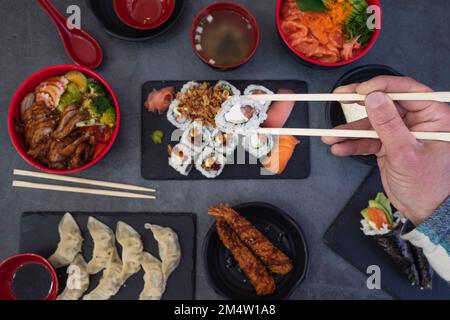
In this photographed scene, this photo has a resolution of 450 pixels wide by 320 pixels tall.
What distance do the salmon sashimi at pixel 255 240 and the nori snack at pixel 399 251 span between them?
0.45 meters

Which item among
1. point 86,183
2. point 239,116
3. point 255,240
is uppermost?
point 239,116

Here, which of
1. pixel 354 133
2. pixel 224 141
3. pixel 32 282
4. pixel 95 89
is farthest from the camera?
pixel 224 141

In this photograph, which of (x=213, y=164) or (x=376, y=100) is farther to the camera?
(x=213, y=164)

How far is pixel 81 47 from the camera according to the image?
183cm

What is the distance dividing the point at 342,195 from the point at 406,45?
2.70 feet

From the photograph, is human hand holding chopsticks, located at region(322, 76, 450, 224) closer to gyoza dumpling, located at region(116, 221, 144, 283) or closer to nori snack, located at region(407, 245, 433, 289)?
nori snack, located at region(407, 245, 433, 289)

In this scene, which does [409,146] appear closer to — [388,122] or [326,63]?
[388,122]

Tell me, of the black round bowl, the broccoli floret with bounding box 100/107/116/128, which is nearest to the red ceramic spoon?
the broccoli floret with bounding box 100/107/116/128

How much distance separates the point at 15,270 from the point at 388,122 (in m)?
1.63

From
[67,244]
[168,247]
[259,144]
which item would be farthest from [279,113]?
[67,244]

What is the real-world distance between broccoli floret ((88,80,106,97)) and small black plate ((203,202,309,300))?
0.79 meters

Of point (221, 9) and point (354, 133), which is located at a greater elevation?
point (221, 9)
